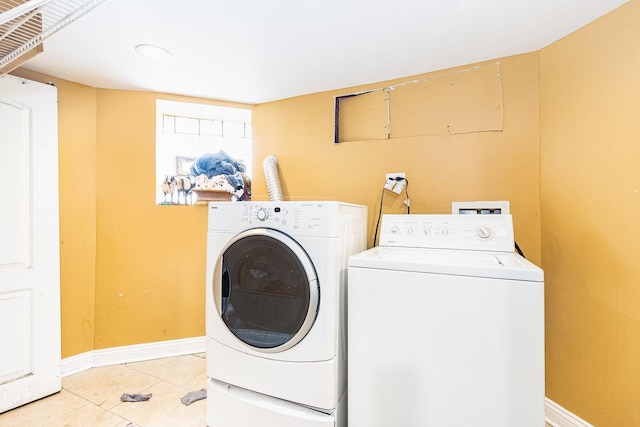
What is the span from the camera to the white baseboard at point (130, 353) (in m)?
1.87

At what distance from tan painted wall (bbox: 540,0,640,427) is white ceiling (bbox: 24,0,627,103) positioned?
0.20 metres

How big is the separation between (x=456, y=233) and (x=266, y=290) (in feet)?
3.18

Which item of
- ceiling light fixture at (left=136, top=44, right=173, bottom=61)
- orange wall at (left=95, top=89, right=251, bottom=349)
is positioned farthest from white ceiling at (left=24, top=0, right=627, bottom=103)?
orange wall at (left=95, top=89, right=251, bottom=349)

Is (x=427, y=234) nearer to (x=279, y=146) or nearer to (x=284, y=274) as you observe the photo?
(x=284, y=274)

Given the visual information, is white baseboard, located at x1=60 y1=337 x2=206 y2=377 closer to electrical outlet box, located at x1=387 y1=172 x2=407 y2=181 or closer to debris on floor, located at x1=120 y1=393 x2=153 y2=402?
debris on floor, located at x1=120 y1=393 x2=153 y2=402

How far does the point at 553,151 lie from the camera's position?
148 centimetres

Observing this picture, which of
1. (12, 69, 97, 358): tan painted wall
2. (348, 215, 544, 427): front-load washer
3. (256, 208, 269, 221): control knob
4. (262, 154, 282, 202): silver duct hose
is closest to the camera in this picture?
(348, 215, 544, 427): front-load washer

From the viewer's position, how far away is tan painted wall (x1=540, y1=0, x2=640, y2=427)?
1.16m

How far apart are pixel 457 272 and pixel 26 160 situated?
232 centimetres

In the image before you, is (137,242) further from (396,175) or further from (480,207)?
(480,207)

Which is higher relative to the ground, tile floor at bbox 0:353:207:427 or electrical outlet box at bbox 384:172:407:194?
electrical outlet box at bbox 384:172:407:194

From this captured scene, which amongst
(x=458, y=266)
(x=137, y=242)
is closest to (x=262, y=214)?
(x=458, y=266)

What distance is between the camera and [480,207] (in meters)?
1.62

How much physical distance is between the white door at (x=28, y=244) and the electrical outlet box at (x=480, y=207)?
8.07 ft
